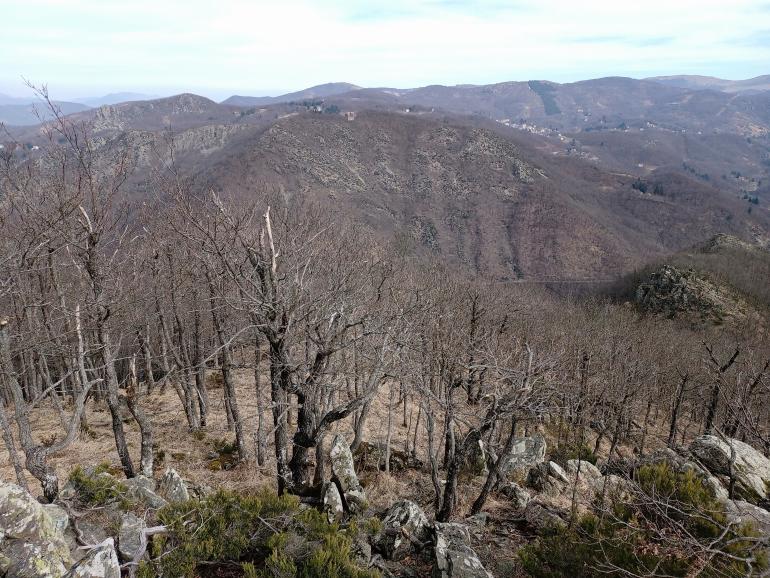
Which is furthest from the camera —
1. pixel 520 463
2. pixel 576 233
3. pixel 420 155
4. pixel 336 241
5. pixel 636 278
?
pixel 420 155

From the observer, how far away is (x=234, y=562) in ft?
22.5

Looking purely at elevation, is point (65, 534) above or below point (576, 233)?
above

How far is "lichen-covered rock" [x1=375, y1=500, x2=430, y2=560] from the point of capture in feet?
27.8

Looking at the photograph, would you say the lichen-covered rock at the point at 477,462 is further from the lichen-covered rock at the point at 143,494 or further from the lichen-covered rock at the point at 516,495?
the lichen-covered rock at the point at 143,494

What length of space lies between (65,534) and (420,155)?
188160 mm

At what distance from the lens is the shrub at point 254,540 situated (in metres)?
6.30

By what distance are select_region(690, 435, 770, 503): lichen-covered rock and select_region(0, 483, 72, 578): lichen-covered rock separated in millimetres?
14899

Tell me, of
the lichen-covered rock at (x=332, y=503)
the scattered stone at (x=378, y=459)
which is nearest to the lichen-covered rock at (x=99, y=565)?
the lichen-covered rock at (x=332, y=503)

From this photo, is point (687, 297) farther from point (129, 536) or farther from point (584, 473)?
point (129, 536)

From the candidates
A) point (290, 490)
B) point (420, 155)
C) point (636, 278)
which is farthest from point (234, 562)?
point (420, 155)

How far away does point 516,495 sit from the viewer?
42.9 feet

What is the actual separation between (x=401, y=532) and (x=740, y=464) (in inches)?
454

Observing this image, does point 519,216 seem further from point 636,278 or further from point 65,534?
point 65,534

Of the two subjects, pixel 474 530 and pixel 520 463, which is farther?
pixel 520 463
